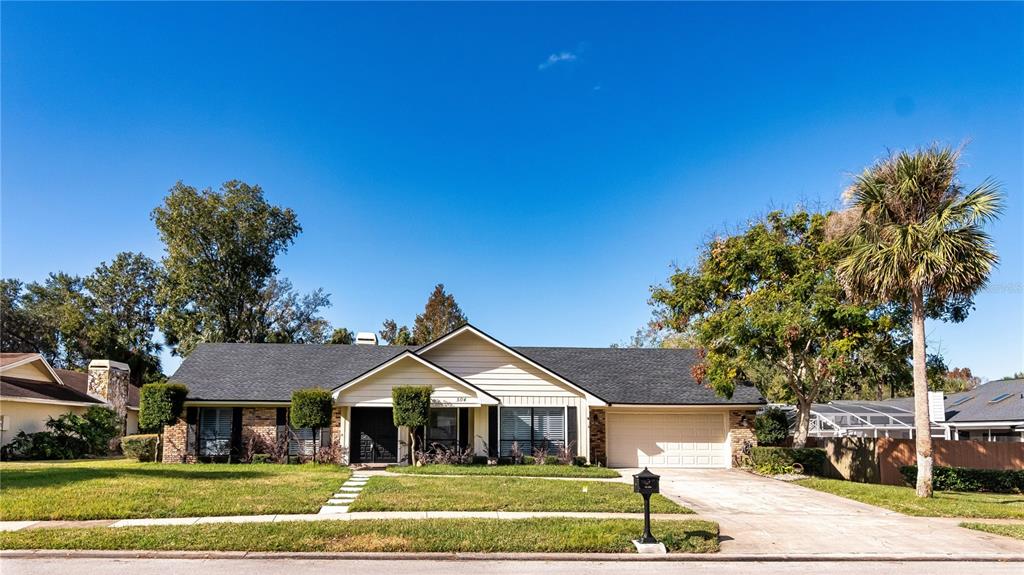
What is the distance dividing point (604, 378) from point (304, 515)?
53.0 feet

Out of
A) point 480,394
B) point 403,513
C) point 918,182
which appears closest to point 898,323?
point 918,182

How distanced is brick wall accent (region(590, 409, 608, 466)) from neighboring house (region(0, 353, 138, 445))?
66.3 feet

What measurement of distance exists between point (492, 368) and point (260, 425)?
8088mm

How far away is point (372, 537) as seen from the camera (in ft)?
33.6

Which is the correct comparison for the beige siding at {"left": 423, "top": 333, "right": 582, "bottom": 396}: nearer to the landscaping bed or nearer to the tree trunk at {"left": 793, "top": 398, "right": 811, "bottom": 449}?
the landscaping bed

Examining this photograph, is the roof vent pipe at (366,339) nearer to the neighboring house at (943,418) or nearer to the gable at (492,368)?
the gable at (492,368)

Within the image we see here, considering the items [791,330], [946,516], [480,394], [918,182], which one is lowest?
[946,516]

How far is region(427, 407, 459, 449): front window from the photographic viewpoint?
77.3 ft

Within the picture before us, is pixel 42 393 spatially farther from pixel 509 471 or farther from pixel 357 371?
pixel 509 471

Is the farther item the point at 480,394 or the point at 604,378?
the point at 604,378

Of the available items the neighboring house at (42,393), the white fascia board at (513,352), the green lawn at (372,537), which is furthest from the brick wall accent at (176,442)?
the green lawn at (372,537)

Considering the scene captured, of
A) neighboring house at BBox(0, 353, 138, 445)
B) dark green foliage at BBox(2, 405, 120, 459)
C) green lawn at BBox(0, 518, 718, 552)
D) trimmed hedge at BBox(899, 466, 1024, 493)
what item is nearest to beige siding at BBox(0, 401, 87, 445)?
neighboring house at BBox(0, 353, 138, 445)

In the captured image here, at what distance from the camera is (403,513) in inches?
496

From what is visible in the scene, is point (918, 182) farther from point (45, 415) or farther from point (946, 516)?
point (45, 415)
